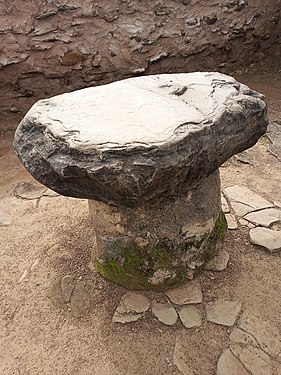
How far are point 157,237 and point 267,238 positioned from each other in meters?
0.81

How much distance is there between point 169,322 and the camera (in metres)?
2.11

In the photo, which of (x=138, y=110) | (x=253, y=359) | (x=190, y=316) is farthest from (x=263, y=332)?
(x=138, y=110)

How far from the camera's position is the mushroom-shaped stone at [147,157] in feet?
5.55

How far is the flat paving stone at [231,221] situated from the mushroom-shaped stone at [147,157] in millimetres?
223

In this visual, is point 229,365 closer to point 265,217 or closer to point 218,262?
point 218,262

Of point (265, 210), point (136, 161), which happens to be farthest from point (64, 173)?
point (265, 210)

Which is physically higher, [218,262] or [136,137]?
[136,137]

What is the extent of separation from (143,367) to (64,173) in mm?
943

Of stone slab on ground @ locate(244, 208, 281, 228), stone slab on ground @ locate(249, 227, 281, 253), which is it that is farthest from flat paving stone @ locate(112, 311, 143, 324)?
stone slab on ground @ locate(244, 208, 281, 228)

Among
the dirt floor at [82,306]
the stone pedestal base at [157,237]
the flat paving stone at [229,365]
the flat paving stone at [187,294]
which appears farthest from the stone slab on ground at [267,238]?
the flat paving stone at [229,365]

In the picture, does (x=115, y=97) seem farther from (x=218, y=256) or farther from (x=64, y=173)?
(x=218, y=256)

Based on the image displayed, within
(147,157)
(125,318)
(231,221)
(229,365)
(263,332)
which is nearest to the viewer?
(147,157)

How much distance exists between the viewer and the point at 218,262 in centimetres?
240

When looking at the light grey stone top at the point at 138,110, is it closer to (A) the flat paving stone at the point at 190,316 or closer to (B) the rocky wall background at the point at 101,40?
(A) the flat paving stone at the point at 190,316
